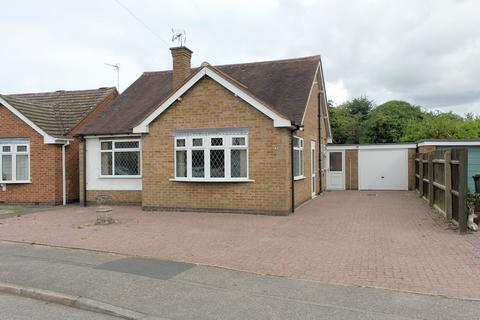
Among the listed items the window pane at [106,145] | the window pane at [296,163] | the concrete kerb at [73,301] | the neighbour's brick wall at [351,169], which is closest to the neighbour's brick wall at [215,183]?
the window pane at [296,163]

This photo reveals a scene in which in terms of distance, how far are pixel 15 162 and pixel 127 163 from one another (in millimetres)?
4872

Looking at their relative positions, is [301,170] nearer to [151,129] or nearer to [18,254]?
[151,129]

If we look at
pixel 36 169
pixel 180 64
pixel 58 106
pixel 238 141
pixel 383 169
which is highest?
pixel 180 64

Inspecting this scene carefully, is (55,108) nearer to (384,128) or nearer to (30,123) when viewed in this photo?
(30,123)

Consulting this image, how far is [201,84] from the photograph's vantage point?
45.9 feet

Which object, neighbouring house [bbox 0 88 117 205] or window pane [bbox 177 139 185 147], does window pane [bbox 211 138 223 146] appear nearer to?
window pane [bbox 177 139 185 147]

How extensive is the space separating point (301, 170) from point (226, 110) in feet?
13.4

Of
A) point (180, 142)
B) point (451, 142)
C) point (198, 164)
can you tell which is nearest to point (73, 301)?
point (198, 164)

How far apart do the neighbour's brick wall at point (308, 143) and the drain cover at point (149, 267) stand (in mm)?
7968

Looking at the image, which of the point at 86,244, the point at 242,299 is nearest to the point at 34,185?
the point at 86,244

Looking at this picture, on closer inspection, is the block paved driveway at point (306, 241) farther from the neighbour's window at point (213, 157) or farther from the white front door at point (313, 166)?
the white front door at point (313, 166)

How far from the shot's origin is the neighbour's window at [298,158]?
1483 cm

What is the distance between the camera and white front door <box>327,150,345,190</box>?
24.3m

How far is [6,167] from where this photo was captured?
1784cm
